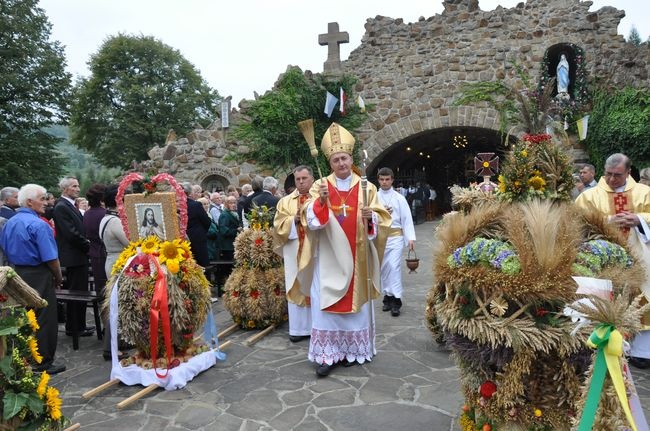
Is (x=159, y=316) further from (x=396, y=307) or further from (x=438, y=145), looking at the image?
(x=438, y=145)

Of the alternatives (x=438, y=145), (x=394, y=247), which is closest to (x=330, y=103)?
(x=394, y=247)

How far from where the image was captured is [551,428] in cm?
271

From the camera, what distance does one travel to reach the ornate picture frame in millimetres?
4617

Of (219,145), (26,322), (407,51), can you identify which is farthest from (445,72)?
(26,322)

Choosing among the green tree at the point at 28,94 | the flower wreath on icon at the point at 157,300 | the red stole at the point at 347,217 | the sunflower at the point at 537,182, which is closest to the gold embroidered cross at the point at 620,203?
the sunflower at the point at 537,182

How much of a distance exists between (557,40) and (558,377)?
12.8m

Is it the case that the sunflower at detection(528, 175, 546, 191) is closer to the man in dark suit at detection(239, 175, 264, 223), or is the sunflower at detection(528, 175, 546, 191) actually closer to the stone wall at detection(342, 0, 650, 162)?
the man in dark suit at detection(239, 175, 264, 223)

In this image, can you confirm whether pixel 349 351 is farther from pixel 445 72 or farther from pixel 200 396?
pixel 445 72

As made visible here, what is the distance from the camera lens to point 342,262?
4.61 metres

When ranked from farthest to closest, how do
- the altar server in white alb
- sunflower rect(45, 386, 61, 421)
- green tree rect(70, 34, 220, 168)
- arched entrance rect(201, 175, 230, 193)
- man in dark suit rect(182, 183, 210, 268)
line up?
green tree rect(70, 34, 220, 168) → arched entrance rect(201, 175, 230, 193) → man in dark suit rect(182, 183, 210, 268) → the altar server in white alb → sunflower rect(45, 386, 61, 421)

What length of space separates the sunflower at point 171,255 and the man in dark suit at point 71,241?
6.08ft

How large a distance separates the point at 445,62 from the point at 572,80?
133 inches

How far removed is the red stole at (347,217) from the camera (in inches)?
180

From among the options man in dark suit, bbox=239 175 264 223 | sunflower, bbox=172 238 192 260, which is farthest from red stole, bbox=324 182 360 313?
man in dark suit, bbox=239 175 264 223
